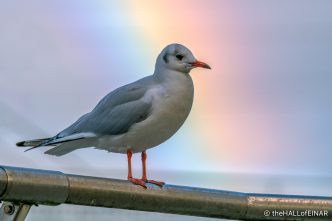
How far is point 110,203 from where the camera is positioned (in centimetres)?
171

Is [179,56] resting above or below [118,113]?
above

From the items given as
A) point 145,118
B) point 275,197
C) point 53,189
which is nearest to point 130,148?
point 145,118

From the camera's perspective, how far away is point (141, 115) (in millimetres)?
3068

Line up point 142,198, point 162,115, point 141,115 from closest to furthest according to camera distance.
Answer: point 142,198 → point 162,115 → point 141,115

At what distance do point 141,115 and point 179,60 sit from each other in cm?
30

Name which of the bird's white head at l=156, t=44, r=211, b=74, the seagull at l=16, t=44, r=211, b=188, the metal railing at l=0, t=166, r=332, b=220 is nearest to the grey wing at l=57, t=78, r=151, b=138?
the seagull at l=16, t=44, r=211, b=188

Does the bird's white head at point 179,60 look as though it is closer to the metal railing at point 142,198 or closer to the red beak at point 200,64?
the red beak at point 200,64

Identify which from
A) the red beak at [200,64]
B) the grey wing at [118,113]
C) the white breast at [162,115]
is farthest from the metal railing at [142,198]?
the red beak at [200,64]

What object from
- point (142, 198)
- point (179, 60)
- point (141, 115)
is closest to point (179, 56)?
point (179, 60)

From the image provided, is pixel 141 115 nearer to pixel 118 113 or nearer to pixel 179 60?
pixel 118 113

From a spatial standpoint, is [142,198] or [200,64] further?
[200,64]

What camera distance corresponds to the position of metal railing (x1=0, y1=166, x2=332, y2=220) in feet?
4.95

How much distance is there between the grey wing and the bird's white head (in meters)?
0.11

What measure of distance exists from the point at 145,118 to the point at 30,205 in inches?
59.1
